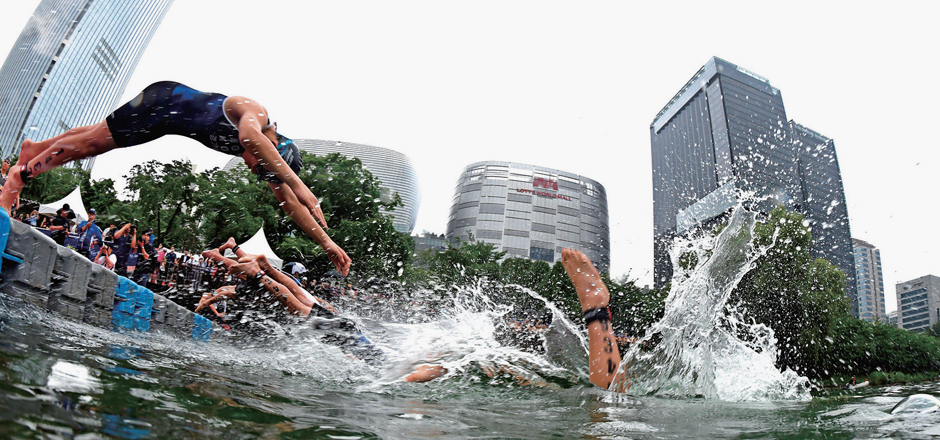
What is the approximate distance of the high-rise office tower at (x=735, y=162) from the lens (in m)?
25.1

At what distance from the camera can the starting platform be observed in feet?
13.0

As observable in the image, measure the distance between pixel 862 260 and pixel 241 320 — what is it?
5712 cm

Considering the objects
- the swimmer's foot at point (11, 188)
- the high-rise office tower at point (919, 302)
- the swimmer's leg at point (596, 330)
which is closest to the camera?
the swimmer's foot at point (11, 188)

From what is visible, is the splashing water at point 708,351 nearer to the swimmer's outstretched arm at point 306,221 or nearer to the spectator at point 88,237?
the swimmer's outstretched arm at point 306,221

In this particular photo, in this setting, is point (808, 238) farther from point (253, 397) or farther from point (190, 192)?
point (190, 192)

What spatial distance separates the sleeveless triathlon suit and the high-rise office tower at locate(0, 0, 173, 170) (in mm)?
71076

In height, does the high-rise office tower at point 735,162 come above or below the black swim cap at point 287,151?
above

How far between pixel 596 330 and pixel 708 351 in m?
1.45

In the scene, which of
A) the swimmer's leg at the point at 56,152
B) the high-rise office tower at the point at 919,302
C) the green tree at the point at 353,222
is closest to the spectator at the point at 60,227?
the swimmer's leg at the point at 56,152

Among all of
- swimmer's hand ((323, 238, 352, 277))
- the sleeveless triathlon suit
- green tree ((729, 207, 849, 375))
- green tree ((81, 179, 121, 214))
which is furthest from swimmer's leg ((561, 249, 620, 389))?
green tree ((81, 179, 121, 214))

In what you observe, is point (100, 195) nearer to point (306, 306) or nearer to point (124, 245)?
point (124, 245)

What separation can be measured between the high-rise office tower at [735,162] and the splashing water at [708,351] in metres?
21.1

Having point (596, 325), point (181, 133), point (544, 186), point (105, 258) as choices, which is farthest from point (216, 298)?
point (544, 186)

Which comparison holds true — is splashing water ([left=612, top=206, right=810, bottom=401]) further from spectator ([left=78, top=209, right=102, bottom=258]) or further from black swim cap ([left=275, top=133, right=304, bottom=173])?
spectator ([left=78, top=209, right=102, bottom=258])
